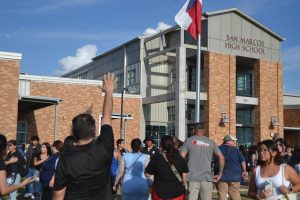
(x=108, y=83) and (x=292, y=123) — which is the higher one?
(x=108, y=83)

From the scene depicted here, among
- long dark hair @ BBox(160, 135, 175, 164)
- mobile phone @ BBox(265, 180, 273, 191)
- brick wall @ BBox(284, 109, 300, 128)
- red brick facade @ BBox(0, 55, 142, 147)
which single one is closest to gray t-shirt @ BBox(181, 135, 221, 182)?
long dark hair @ BBox(160, 135, 175, 164)

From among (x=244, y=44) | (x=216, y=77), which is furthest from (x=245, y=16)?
(x=216, y=77)

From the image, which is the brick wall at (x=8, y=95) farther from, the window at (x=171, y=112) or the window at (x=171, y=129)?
the window at (x=171, y=112)

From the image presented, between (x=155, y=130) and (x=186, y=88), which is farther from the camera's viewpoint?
(x=155, y=130)

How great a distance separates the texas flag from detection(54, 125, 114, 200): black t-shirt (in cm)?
1188

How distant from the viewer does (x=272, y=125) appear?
3416 centimetres

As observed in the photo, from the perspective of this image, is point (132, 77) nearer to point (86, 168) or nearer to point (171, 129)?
point (171, 129)

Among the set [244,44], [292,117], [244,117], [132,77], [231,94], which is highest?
[244,44]

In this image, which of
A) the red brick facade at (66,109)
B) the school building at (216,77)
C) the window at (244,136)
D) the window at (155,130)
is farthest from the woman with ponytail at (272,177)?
the window at (244,136)

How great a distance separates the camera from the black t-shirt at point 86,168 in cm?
389

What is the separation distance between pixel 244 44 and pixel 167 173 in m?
28.0

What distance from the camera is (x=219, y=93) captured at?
31.8 metres

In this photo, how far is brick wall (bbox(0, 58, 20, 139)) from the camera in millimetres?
21484

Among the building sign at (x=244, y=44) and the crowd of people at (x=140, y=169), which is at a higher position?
the building sign at (x=244, y=44)
